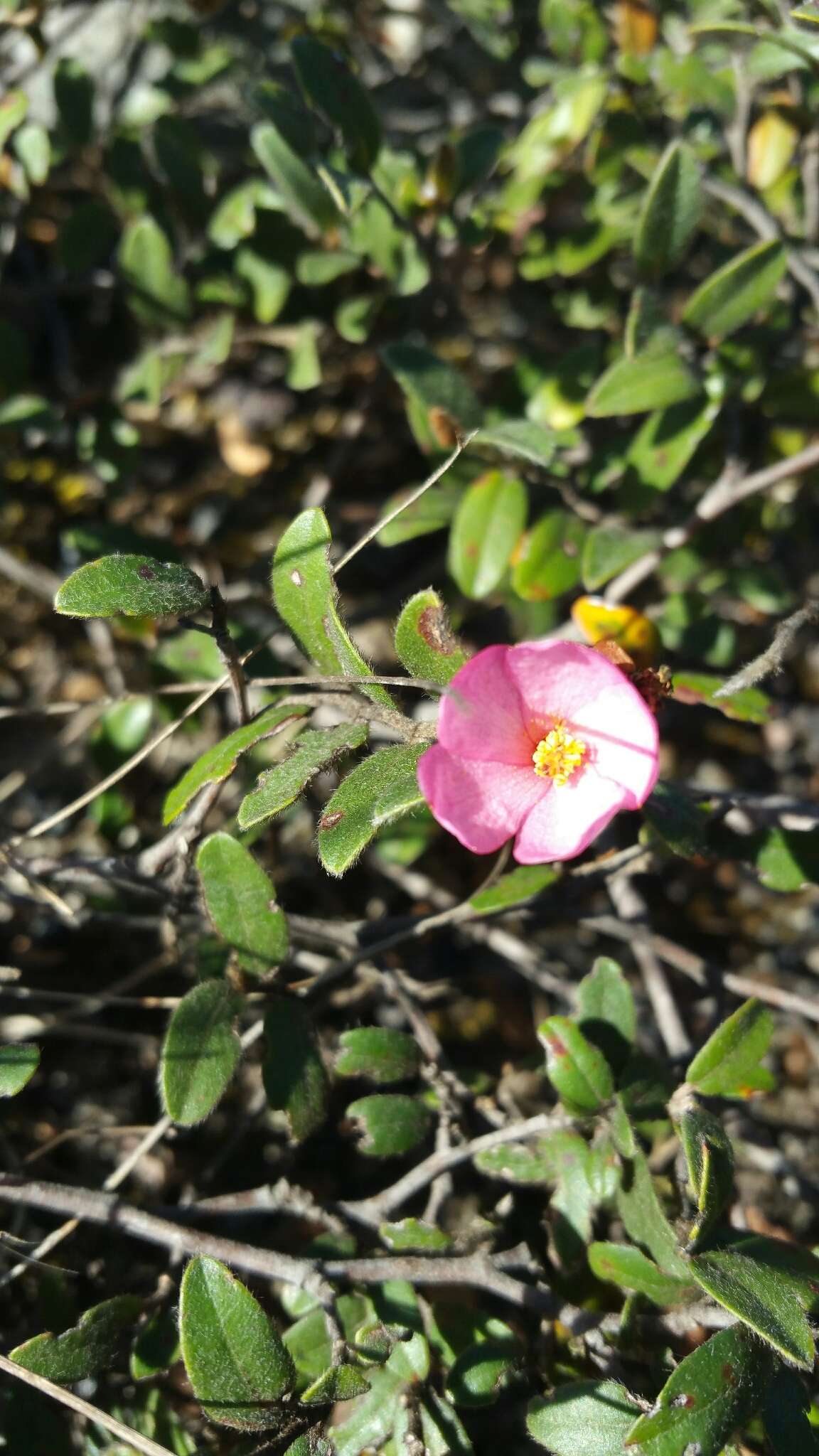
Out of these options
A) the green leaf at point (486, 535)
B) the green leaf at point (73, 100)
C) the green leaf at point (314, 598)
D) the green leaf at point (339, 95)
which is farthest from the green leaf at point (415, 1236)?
the green leaf at point (73, 100)

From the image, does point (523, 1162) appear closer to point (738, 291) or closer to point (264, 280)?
point (738, 291)

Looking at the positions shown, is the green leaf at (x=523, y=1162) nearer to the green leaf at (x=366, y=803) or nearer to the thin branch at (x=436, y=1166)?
the thin branch at (x=436, y=1166)

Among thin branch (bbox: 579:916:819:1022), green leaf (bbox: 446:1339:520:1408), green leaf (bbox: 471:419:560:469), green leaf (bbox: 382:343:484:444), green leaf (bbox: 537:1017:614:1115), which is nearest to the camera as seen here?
green leaf (bbox: 446:1339:520:1408)

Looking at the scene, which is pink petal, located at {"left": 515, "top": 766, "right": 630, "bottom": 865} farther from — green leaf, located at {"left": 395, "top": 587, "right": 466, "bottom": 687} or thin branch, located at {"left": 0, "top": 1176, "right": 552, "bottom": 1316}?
thin branch, located at {"left": 0, "top": 1176, "right": 552, "bottom": 1316}

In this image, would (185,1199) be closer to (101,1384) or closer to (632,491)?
(101,1384)

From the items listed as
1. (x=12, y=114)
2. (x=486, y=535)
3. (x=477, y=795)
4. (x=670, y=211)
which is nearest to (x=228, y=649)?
(x=477, y=795)

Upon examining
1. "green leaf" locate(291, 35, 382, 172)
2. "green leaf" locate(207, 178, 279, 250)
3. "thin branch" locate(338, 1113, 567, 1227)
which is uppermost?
"green leaf" locate(291, 35, 382, 172)

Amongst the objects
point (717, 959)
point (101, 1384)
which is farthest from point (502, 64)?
point (101, 1384)

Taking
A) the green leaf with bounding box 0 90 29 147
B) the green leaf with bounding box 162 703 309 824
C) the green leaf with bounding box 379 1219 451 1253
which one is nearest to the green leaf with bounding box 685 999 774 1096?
the green leaf with bounding box 379 1219 451 1253
